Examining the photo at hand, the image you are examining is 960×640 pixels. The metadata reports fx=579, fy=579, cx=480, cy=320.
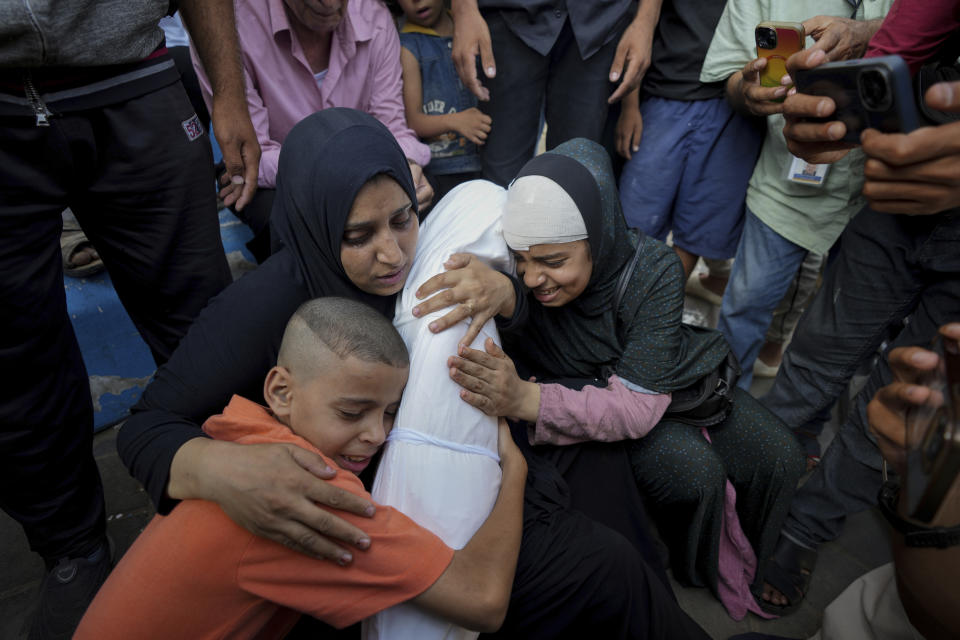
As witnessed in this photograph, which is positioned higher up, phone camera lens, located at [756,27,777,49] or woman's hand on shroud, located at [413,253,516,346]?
phone camera lens, located at [756,27,777,49]

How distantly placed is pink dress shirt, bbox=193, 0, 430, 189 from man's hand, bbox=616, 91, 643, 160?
923 millimetres

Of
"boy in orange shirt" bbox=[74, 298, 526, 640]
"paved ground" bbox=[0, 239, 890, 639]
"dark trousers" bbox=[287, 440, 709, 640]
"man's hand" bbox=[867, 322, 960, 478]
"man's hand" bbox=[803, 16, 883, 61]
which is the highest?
"man's hand" bbox=[803, 16, 883, 61]

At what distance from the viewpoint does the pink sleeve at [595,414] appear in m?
1.65

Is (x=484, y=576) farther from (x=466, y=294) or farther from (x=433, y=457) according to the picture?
(x=466, y=294)

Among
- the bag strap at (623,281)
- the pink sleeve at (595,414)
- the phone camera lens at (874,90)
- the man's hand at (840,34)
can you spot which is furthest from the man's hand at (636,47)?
the pink sleeve at (595,414)

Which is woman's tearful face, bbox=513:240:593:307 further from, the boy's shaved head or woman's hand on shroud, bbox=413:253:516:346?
the boy's shaved head

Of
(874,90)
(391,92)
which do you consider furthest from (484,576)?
(391,92)

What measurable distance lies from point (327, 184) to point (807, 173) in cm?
180

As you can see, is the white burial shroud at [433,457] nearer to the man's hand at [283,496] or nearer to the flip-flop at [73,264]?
the man's hand at [283,496]

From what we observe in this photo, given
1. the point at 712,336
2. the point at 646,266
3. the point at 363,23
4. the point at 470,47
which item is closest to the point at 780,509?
the point at 712,336

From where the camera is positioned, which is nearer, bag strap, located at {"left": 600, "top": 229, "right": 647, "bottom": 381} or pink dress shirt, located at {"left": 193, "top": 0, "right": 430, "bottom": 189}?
bag strap, located at {"left": 600, "top": 229, "right": 647, "bottom": 381}

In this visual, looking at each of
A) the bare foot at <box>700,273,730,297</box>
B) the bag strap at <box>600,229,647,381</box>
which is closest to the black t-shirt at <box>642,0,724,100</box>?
the bag strap at <box>600,229,647,381</box>

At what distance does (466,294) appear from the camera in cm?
146

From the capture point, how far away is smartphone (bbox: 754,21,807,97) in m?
1.73
